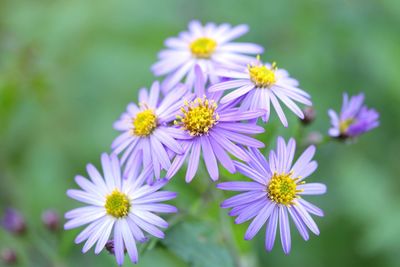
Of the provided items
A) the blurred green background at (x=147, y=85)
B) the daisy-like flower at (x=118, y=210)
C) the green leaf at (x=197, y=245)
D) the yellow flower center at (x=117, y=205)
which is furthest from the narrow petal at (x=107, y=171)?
the blurred green background at (x=147, y=85)

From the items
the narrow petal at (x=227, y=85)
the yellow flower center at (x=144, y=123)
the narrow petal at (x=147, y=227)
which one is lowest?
the narrow petal at (x=147, y=227)

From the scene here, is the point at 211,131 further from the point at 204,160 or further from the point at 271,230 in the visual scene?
the point at 271,230

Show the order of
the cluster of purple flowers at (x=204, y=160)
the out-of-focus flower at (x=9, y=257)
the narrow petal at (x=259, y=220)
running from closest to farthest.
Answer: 1. the narrow petal at (x=259, y=220)
2. the cluster of purple flowers at (x=204, y=160)
3. the out-of-focus flower at (x=9, y=257)

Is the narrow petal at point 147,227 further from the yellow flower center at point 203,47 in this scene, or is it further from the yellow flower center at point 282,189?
the yellow flower center at point 203,47

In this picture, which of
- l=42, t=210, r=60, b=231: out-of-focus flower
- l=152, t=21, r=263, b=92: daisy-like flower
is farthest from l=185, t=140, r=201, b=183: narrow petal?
l=42, t=210, r=60, b=231: out-of-focus flower

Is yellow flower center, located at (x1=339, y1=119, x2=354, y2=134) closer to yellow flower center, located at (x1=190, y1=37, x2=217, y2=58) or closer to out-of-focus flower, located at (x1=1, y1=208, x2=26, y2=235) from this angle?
yellow flower center, located at (x1=190, y1=37, x2=217, y2=58)

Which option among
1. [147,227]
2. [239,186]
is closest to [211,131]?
[239,186]

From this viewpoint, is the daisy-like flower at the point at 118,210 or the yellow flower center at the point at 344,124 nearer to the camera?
the daisy-like flower at the point at 118,210

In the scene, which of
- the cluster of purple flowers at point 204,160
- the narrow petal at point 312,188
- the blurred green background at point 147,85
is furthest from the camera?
the blurred green background at point 147,85

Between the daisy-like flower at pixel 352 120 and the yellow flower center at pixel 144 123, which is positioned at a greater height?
the daisy-like flower at pixel 352 120
